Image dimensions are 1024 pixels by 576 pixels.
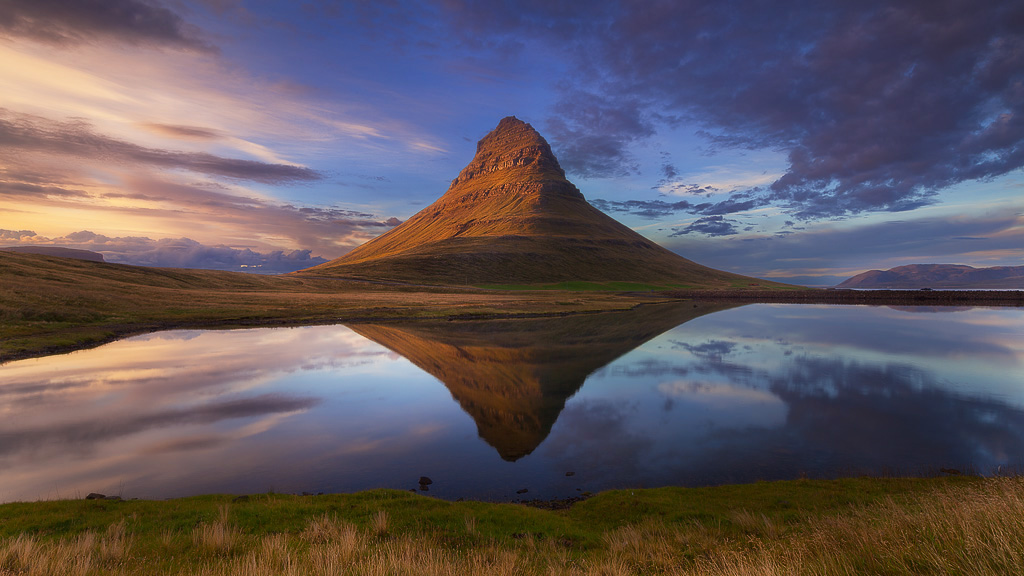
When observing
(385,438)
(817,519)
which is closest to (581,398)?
(385,438)

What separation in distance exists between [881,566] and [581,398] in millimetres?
21069

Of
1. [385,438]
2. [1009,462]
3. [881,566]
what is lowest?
[385,438]

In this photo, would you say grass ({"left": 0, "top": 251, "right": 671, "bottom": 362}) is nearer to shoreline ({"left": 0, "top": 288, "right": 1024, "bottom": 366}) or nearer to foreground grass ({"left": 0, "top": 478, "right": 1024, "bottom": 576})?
shoreline ({"left": 0, "top": 288, "right": 1024, "bottom": 366})

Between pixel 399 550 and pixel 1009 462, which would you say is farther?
pixel 1009 462

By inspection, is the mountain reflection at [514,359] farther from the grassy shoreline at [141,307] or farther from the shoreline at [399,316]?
the grassy shoreline at [141,307]

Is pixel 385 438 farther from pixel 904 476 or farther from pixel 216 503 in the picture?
pixel 904 476

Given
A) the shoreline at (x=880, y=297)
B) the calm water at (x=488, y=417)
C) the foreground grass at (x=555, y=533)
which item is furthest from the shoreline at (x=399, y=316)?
the foreground grass at (x=555, y=533)

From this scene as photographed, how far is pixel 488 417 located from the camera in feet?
75.4

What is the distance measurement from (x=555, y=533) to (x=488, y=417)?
486 inches

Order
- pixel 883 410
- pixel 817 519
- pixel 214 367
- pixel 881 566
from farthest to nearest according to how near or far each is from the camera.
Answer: pixel 214 367, pixel 883 410, pixel 817 519, pixel 881 566

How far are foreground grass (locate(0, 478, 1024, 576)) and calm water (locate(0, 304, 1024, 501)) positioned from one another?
2489mm

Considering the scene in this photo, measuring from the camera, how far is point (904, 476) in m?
15.0

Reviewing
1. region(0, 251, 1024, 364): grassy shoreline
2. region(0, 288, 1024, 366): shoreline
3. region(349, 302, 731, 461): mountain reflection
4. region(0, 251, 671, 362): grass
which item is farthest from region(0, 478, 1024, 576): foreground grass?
region(0, 251, 1024, 364): grassy shoreline

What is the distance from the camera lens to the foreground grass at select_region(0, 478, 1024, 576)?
6387 millimetres
